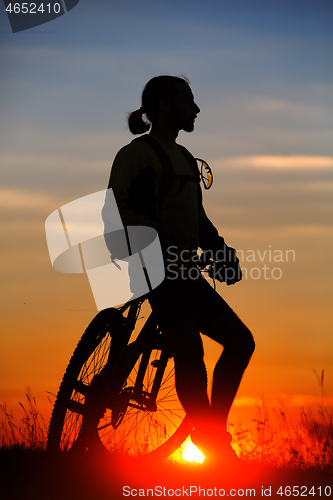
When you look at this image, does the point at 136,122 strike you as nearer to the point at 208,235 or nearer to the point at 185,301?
the point at 208,235

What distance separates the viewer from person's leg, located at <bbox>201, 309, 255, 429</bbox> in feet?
16.3

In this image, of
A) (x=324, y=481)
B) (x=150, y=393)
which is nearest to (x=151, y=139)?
(x=150, y=393)

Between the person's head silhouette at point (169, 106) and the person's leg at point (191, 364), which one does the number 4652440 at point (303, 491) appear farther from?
the person's head silhouette at point (169, 106)

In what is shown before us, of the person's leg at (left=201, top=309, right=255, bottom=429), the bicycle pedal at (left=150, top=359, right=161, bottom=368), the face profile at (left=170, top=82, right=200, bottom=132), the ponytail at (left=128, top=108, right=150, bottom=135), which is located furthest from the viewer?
the bicycle pedal at (left=150, top=359, right=161, bottom=368)

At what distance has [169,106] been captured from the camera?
5125mm

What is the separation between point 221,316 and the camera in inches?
195

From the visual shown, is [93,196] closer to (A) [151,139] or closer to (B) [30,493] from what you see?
(A) [151,139]

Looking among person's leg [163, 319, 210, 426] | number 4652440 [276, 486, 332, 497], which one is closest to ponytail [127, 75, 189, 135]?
person's leg [163, 319, 210, 426]

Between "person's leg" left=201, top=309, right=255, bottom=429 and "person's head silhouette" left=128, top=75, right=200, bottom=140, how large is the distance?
123cm

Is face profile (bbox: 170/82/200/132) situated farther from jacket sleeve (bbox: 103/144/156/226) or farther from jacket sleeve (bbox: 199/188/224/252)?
jacket sleeve (bbox: 199/188/224/252)

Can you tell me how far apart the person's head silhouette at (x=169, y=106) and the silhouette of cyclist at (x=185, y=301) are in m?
0.15

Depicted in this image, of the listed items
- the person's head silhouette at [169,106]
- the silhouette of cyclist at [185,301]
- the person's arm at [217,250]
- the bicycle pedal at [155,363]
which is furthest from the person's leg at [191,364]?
the person's head silhouette at [169,106]

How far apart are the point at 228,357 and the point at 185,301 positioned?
0.44m

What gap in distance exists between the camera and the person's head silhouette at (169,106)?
202 inches
